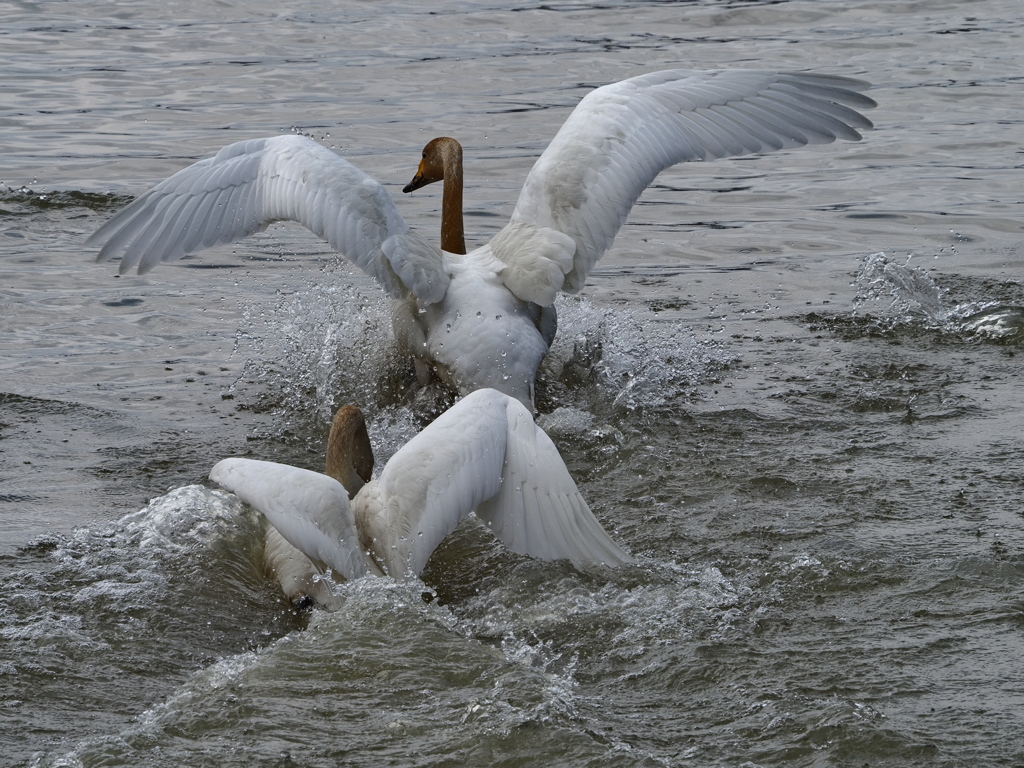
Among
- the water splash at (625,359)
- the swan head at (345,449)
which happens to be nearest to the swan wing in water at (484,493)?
the swan head at (345,449)

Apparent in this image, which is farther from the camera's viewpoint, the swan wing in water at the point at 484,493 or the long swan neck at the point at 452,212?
the long swan neck at the point at 452,212

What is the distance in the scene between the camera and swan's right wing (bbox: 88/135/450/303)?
231 inches

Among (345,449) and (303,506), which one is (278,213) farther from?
(303,506)

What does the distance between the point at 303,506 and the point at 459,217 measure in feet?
8.98

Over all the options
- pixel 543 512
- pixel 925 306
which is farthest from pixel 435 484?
pixel 925 306

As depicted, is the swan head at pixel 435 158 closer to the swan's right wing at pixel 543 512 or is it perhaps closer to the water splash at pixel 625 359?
the water splash at pixel 625 359

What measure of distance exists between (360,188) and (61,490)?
165 cm

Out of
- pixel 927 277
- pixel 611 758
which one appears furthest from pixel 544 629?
pixel 927 277

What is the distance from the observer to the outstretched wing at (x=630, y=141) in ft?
20.2

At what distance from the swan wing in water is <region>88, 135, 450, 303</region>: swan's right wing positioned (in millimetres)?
1453

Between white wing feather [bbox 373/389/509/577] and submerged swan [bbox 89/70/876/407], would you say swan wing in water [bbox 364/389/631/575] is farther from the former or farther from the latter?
submerged swan [bbox 89/70/876/407]

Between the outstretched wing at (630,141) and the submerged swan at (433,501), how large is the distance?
1601 millimetres

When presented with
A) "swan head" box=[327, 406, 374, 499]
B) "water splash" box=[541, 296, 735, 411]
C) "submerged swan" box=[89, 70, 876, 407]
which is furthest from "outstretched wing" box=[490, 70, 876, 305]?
"swan head" box=[327, 406, 374, 499]

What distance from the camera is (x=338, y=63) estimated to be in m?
13.5
